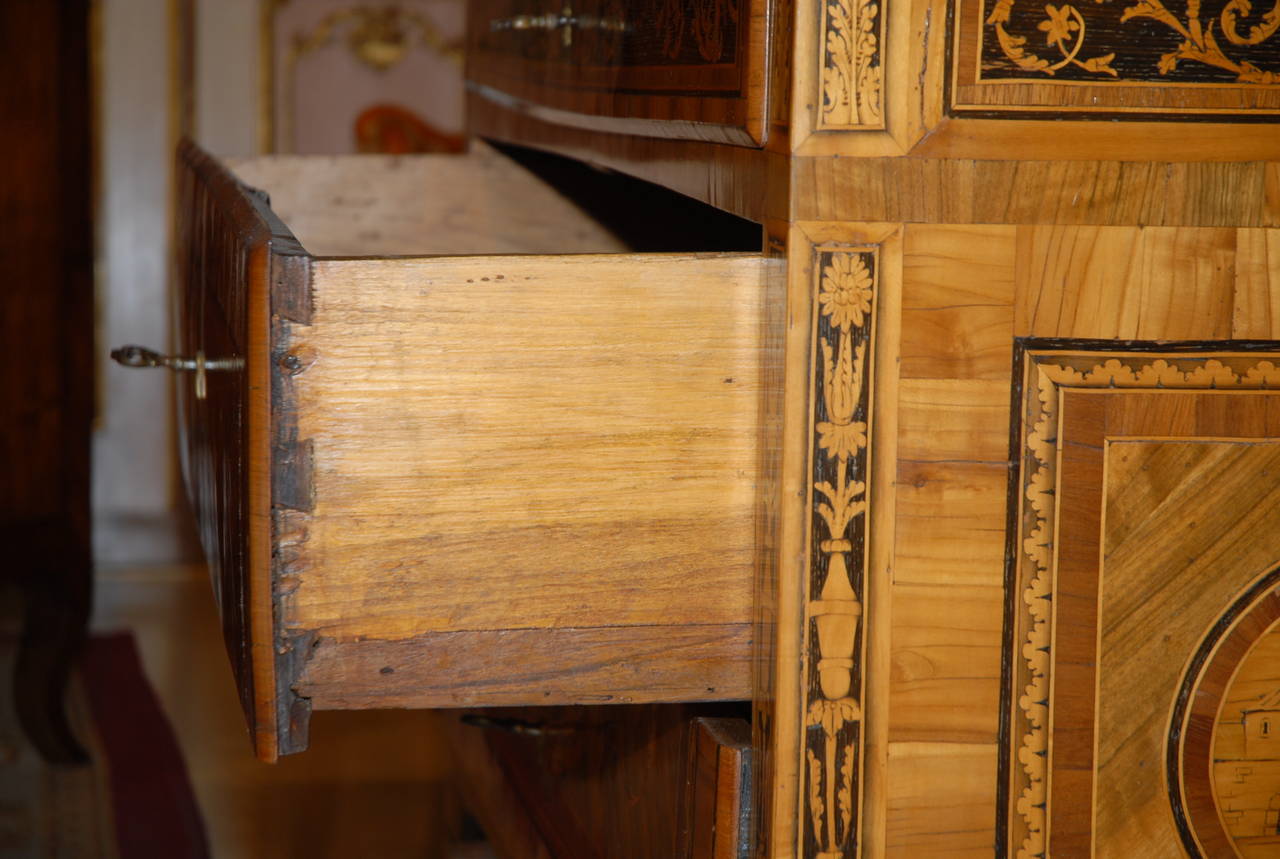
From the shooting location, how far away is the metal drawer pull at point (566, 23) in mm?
961

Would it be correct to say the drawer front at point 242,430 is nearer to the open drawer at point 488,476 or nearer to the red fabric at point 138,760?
the open drawer at point 488,476

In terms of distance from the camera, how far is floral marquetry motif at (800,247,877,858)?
672mm

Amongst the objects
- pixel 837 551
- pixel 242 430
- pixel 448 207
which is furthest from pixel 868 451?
pixel 448 207

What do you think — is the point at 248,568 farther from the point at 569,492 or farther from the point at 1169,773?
the point at 1169,773

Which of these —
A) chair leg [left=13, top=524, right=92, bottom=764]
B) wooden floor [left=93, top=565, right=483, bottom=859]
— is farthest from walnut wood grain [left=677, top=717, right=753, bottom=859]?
chair leg [left=13, top=524, right=92, bottom=764]

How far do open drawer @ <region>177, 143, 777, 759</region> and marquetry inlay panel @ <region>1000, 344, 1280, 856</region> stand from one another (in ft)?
0.45

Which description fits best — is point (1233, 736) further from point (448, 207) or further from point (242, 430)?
point (448, 207)

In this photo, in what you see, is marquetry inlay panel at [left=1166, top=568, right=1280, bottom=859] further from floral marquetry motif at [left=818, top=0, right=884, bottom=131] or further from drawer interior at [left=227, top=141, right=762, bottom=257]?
drawer interior at [left=227, top=141, right=762, bottom=257]

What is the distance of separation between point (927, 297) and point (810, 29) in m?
0.13

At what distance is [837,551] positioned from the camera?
0.69m

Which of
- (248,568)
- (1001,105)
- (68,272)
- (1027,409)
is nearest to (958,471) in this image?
(1027,409)

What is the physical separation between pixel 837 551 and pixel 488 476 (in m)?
0.17

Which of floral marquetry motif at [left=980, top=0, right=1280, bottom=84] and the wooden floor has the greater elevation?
floral marquetry motif at [left=980, top=0, right=1280, bottom=84]

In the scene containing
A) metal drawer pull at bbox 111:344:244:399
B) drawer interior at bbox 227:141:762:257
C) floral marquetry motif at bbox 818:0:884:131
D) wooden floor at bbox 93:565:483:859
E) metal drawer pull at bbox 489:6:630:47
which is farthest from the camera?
wooden floor at bbox 93:565:483:859
